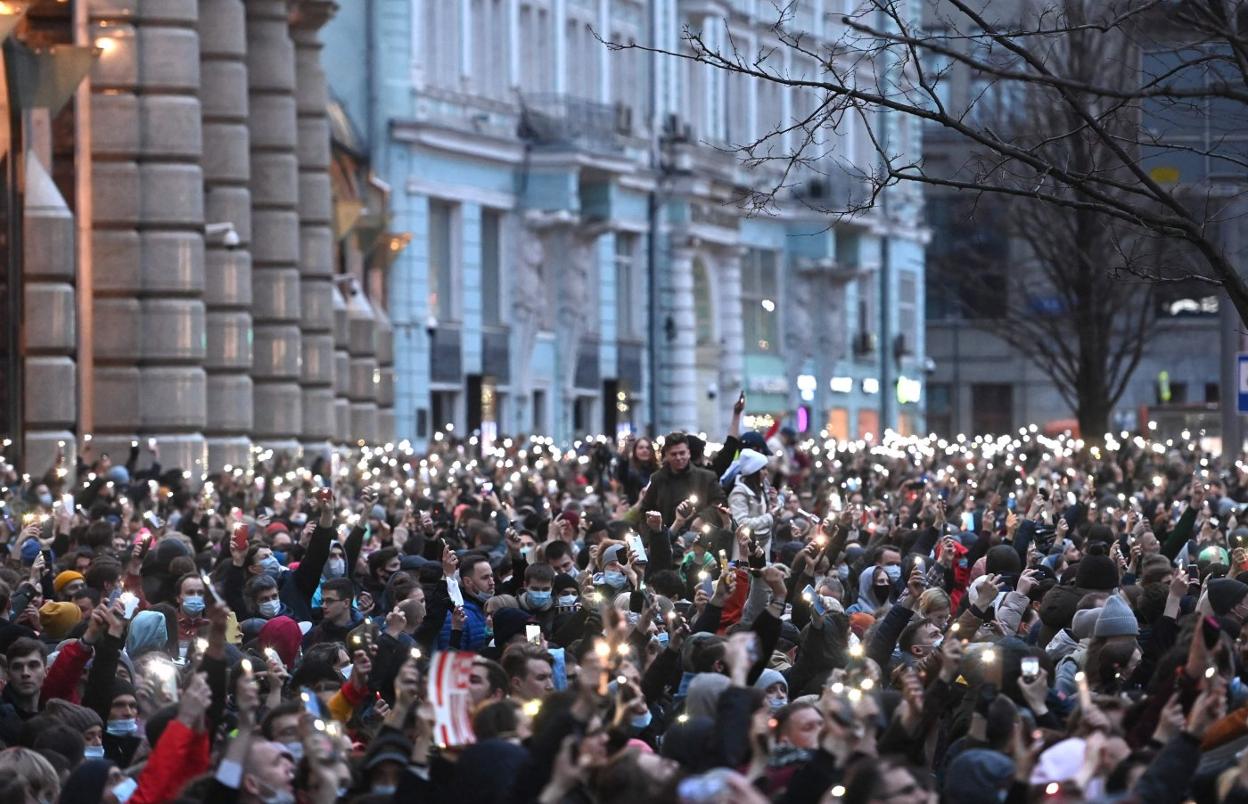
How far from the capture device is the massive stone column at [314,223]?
45.7 meters

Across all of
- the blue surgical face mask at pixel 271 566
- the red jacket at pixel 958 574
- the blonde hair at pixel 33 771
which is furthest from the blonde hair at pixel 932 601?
the blonde hair at pixel 33 771

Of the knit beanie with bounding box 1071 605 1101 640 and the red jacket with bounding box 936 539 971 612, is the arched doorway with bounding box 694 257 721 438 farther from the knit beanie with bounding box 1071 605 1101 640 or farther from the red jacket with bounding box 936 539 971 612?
the knit beanie with bounding box 1071 605 1101 640

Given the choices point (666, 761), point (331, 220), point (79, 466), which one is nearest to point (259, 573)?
point (666, 761)

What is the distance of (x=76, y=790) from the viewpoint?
1066cm

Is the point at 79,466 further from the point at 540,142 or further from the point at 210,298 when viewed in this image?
the point at 540,142

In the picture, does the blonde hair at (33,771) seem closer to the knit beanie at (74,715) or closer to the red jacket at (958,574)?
the knit beanie at (74,715)

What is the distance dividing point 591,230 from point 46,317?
2884 cm

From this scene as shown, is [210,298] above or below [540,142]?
below

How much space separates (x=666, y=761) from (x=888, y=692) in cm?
240

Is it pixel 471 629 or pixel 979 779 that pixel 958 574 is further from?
pixel 979 779

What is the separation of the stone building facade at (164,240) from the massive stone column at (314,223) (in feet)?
1.20

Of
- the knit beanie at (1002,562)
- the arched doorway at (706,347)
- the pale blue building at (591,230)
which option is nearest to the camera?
the knit beanie at (1002,562)

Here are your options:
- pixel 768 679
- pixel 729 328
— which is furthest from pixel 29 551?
pixel 729 328

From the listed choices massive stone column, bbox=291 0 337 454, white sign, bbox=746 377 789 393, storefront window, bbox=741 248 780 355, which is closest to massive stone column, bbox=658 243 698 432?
white sign, bbox=746 377 789 393
